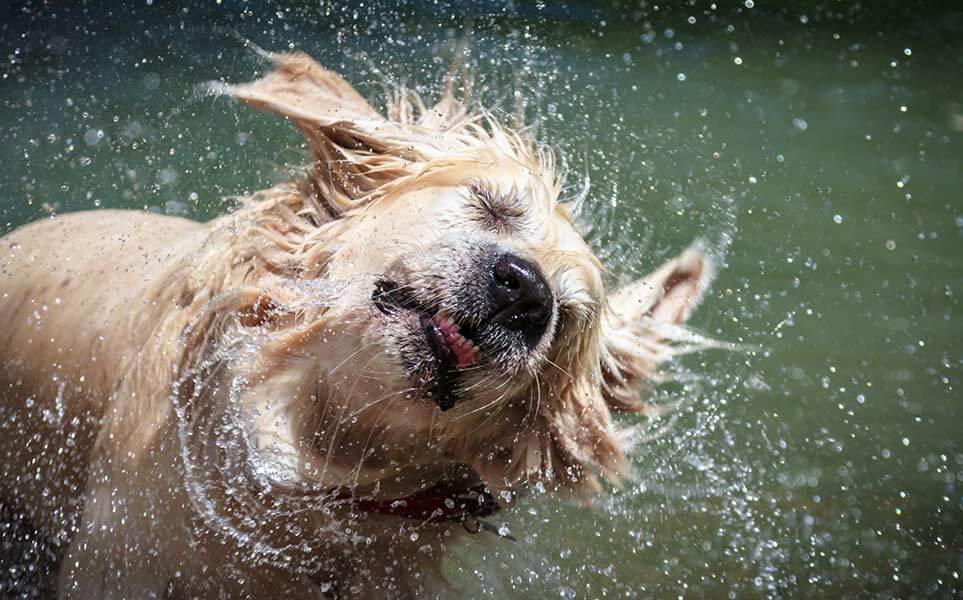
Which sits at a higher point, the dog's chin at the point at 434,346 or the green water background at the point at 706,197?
the dog's chin at the point at 434,346

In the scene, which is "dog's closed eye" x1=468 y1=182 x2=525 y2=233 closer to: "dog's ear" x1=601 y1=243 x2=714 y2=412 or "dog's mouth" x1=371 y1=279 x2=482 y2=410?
"dog's mouth" x1=371 y1=279 x2=482 y2=410

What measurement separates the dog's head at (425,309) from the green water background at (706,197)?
302 mm

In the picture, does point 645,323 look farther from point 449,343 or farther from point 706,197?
point 706,197

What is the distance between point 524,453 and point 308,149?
3.79 ft

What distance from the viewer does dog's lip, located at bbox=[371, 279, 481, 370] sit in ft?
8.02

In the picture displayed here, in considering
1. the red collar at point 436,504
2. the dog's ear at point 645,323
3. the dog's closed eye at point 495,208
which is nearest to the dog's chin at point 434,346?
the dog's closed eye at point 495,208

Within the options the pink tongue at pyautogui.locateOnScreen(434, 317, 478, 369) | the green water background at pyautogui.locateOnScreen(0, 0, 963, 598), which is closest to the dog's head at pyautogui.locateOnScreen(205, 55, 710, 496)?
the pink tongue at pyautogui.locateOnScreen(434, 317, 478, 369)

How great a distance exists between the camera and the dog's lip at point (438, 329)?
2.45 meters

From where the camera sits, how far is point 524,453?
285cm

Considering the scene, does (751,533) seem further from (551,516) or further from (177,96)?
(177,96)

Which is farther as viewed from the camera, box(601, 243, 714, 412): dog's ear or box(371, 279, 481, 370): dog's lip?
box(601, 243, 714, 412): dog's ear

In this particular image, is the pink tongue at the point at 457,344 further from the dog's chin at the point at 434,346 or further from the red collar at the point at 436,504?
the red collar at the point at 436,504

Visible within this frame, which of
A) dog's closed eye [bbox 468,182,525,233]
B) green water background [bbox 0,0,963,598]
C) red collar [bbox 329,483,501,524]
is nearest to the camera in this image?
dog's closed eye [bbox 468,182,525,233]

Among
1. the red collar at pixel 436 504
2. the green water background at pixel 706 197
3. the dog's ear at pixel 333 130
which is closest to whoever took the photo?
the red collar at pixel 436 504
